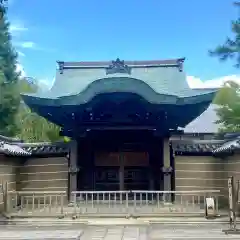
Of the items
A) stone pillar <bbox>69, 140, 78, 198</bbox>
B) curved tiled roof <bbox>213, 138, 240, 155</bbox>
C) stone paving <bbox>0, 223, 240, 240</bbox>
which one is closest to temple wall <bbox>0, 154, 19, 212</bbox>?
stone pillar <bbox>69, 140, 78, 198</bbox>

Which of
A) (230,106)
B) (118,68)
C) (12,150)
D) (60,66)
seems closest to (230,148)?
(118,68)

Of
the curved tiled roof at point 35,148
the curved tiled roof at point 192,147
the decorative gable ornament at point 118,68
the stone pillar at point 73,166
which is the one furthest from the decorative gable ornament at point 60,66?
the curved tiled roof at point 192,147

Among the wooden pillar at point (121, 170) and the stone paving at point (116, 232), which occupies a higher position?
the wooden pillar at point (121, 170)

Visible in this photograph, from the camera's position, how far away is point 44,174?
52.9 ft

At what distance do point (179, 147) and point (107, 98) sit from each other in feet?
12.7

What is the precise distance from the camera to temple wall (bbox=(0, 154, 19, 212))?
13875 mm

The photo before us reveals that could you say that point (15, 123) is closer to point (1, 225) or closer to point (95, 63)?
point (95, 63)

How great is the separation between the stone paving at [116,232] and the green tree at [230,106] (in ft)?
31.4

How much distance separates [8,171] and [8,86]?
940 centimetres

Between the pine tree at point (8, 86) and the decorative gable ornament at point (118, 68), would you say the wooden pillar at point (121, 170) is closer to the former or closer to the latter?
the decorative gable ornament at point (118, 68)

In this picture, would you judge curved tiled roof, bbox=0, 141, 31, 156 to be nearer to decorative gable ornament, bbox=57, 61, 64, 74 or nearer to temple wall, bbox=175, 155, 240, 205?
Answer: decorative gable ornament, bbox=57, 61, 64, 74

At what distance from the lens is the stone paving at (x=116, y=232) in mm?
9570

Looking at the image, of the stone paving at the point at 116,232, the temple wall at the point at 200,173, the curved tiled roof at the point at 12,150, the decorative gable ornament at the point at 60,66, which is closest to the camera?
the stone paving at the point at 116,232

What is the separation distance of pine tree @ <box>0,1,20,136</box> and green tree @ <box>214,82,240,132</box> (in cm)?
1152
